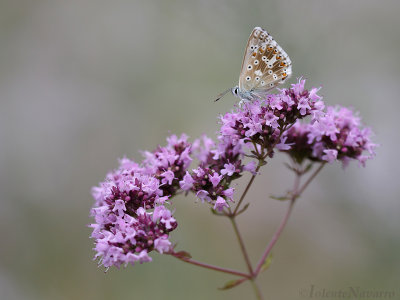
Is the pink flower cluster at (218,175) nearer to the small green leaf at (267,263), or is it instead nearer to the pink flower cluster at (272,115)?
the pink flower cluster at (272,115)

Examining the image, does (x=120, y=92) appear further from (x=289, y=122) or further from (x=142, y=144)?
(x=289, y=122)

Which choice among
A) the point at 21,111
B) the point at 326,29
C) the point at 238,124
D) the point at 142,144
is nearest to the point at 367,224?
the point at 326,29

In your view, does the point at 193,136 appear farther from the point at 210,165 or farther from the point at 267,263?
the point at 267,263

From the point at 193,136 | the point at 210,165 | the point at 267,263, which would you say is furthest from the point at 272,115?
the point at 193,136

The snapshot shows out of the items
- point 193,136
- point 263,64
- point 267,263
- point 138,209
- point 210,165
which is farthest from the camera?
point 193,136

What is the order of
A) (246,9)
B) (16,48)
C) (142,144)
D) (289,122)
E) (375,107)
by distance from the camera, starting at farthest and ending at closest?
1. (16,48)
2. (142,144)
3. (375,107)
4. (246,9)
5. (289,122)

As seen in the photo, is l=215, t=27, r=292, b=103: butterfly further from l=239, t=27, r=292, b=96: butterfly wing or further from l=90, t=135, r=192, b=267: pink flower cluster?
l=90, t=135, r=192, b=267: pink flower cluster

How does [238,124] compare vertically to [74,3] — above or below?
below
